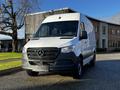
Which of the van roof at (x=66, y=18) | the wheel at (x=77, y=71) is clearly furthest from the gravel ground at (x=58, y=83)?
the van roof at (x=66, y=18)

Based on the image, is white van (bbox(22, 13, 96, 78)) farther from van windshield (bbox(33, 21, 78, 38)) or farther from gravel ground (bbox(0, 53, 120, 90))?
gravel ground (bbox(0, 53, 120, 90))

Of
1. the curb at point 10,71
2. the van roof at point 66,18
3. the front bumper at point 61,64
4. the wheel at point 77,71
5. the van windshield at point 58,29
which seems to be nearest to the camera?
the front bumper at point 61,64

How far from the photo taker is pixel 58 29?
37.2 ft

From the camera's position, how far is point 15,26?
40.5 m

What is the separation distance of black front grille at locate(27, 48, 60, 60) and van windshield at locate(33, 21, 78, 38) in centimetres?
139

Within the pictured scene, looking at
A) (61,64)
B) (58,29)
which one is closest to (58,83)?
(61,64)

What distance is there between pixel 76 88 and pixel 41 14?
33.4m

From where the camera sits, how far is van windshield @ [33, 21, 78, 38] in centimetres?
1095

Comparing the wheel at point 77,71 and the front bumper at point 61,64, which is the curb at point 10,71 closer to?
the front bumper at point 61,64

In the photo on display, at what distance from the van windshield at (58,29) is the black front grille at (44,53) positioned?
4.55ft

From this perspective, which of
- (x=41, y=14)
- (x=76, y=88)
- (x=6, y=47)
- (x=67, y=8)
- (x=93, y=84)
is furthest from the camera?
(x=6, y=47)

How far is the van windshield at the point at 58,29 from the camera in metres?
11.0

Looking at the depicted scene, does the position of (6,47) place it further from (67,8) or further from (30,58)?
(30,58)

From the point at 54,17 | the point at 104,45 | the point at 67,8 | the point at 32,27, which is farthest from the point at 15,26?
the point at 54,17
